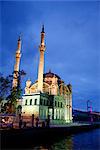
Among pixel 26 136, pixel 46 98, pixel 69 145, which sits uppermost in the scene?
pixel 46 98

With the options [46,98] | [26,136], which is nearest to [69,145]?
[26,136]

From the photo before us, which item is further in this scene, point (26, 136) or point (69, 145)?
point (69, 145)

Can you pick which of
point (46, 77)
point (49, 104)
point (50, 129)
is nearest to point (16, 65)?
point (46, 77)

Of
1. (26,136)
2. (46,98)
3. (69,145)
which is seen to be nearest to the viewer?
(26,136)

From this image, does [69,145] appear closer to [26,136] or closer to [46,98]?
[26,136]

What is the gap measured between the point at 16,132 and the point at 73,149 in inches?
242

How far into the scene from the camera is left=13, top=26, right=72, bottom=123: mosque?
49.1 metres

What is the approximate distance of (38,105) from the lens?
48094 millimetres

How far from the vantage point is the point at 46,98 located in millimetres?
51500

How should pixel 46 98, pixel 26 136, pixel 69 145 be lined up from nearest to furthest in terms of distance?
pixel 26 136 → pixel 69 145 → pixel 46 98

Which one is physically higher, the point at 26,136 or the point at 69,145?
the point at 26,136

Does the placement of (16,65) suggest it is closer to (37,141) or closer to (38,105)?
(38,105)

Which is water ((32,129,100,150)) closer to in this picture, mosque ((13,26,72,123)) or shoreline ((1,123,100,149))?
shoreline ((1,123,100,149))

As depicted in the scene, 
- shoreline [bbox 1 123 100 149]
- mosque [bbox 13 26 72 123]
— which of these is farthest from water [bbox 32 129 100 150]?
mosque [bbox 13 26 72 123]
